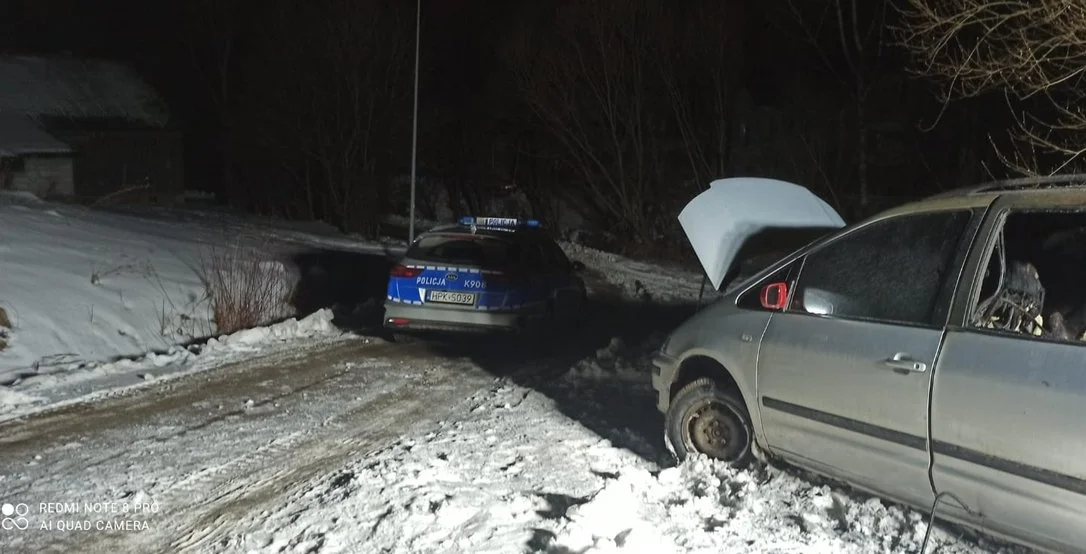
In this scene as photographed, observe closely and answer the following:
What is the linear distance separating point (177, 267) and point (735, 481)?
37.2 ft

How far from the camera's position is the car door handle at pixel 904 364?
14.7 feet

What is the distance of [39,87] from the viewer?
1708 inches

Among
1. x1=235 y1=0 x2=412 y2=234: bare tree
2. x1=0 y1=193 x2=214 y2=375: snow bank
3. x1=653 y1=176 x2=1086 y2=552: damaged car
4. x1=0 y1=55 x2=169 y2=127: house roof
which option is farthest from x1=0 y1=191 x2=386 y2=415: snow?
x1=0 y1=55 x2=169 y2=127: house roof

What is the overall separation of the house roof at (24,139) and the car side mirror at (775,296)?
37.2m

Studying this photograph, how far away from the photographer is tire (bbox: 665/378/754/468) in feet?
19.0

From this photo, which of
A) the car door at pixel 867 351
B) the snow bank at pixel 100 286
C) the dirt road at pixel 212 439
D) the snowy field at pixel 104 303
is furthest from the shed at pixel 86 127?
the car door at pixel 867 351

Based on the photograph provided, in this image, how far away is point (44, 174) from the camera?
126ft

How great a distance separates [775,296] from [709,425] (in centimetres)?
97

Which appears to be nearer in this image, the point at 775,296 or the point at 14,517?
the point at 14,517

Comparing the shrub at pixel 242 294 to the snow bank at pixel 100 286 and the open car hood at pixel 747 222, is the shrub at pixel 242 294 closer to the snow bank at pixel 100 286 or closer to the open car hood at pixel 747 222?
the snow bank at pixel 100 286

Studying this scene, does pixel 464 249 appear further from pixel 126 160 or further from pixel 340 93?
pixel 126 160

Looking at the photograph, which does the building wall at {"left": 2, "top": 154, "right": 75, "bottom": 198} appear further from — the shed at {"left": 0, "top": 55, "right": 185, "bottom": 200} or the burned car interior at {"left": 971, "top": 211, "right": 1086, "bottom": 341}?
the burned car interior at {"left": 971, "top": 211, "right": 1086, "bottom": 341}

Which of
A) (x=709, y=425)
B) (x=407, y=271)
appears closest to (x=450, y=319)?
(x=407, y=271)

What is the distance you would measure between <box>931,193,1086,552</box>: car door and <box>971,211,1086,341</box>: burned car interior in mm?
17
